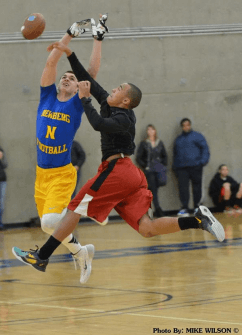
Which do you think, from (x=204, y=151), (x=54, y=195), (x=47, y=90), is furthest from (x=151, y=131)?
(x=54, y=195)

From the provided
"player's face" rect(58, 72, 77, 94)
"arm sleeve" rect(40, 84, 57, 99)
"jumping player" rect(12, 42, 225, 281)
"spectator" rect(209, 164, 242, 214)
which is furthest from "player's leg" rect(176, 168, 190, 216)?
"jumping player" rect(12, 42, 225, 281)

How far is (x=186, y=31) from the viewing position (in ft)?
49.0

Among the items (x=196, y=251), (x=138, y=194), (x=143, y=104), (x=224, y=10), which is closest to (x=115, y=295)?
(x=138, y=194)

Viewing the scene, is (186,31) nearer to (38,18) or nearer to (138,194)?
(38,18)

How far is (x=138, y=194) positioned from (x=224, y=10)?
992 centimetres

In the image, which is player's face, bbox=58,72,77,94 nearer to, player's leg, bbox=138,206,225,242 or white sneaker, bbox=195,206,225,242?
player's leg, bbox=138,206,225,242

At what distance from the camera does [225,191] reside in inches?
575

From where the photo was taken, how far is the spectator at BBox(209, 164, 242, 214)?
14.6 m

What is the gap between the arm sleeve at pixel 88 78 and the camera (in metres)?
6.36

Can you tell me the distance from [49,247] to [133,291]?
84cm

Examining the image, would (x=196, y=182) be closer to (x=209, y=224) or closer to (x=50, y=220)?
(x=50, y=220)

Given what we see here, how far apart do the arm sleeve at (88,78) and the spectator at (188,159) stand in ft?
26.2

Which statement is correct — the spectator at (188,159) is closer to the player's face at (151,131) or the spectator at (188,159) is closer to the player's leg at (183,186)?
the player's leg at (183,186)

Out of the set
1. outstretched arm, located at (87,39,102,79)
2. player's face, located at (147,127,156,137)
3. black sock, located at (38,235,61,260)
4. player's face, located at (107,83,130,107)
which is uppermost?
outstretched arm, located at (87,39,102,79)
